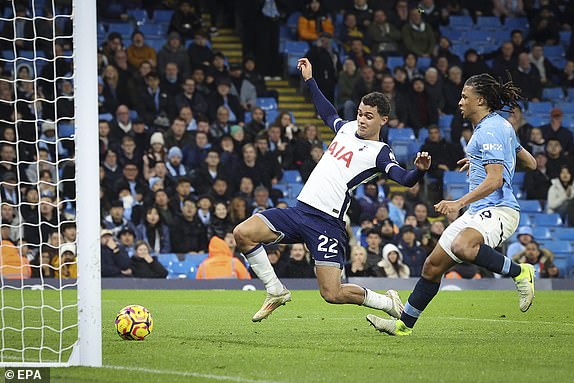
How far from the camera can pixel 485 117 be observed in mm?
9320

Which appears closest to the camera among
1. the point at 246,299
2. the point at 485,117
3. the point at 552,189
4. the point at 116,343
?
the point at 116,343

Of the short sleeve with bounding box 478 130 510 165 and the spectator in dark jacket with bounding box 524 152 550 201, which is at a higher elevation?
the short sleeve with bounding box 478 130 510 165

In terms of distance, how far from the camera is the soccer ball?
8.82 m

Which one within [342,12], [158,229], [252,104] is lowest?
[158,229]

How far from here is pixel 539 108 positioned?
78.7 feet

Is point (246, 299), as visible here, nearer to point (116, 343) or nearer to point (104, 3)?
point (116, 343)

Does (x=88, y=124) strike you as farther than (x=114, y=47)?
No

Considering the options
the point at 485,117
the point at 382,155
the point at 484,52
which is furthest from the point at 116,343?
the point at 484,52

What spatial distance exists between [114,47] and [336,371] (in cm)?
1620

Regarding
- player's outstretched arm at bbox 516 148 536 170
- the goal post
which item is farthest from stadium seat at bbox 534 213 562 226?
the goal post

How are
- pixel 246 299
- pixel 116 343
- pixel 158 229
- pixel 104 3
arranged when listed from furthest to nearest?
pixel 104 3, pixel 158 229, pixel 246 299, pixel 116 343

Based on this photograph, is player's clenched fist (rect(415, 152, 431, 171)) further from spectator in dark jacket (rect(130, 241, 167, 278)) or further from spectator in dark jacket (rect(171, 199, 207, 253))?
spectator in dark jacket (rect(171, 199, 207, 253))

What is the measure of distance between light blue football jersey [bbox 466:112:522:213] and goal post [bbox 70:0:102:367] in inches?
139

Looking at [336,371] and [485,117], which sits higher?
[485,117]
